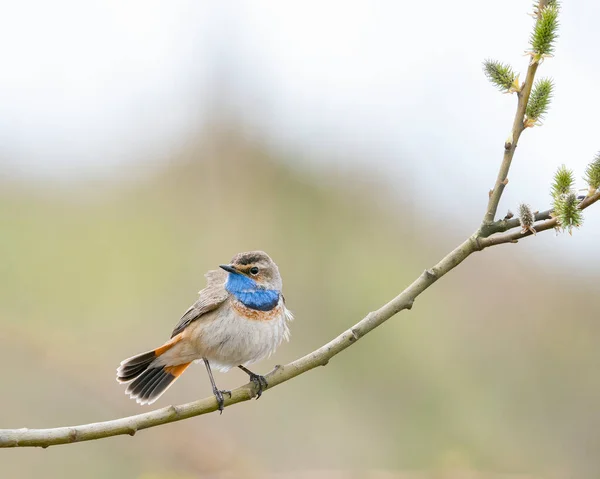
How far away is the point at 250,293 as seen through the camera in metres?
5.45

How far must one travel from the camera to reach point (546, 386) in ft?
32.3

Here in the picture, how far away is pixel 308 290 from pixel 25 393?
4.10m

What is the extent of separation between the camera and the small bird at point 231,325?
5297 millimetres

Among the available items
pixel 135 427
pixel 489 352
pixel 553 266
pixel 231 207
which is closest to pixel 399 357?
pixel 489 352

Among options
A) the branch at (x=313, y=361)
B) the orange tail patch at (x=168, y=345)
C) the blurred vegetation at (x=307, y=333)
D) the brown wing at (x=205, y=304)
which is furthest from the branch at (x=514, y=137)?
the blurred vegetation at (x=307, y=333)

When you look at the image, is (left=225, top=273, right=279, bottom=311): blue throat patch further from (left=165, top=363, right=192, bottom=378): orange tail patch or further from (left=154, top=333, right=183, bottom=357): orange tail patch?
(left=165, top=363, right=192, bottom=378): orange tail patch

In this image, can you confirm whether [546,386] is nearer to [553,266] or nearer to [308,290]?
[553,266]

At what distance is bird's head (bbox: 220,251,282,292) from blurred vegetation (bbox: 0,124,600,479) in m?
2.89

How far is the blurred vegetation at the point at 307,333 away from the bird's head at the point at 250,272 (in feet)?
9.50

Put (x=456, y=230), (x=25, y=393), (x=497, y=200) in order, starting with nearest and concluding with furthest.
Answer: (x=497, y=200) → (x=25, y=393) → (x=456, y=230)

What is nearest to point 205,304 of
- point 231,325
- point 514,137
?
point 231,325

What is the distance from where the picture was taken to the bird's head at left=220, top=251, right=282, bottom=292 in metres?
5.43

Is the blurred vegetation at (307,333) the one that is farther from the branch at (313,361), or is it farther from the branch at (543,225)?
the branch at (543,225)

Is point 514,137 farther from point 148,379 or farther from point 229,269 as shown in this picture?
point 148,379
